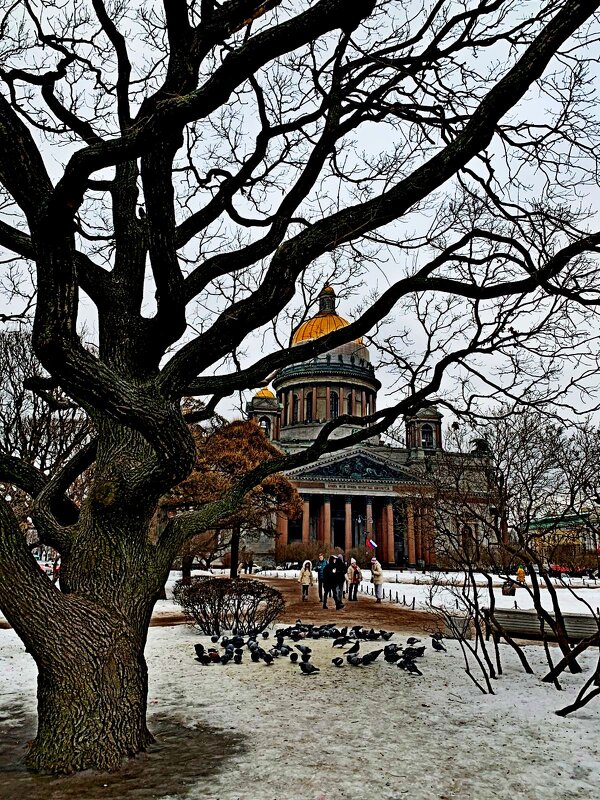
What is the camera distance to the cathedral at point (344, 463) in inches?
2559

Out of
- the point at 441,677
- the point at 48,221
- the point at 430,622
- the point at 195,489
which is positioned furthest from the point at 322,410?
the point at 48,221

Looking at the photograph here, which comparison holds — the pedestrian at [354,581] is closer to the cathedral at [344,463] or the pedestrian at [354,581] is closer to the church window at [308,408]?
the cathedral at [344,463]

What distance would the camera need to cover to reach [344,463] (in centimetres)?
6762

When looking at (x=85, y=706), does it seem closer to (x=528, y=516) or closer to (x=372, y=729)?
(x=372, y=729)

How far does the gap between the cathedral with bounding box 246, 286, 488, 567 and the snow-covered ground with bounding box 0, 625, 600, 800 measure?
49.2 meters

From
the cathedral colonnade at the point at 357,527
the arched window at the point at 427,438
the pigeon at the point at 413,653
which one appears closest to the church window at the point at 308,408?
the cathedral colonnade at the point at 357,527

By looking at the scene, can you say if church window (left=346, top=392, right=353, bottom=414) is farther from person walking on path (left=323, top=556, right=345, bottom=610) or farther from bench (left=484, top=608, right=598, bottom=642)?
bench (left=484, top=608, right=598, bottom=642)

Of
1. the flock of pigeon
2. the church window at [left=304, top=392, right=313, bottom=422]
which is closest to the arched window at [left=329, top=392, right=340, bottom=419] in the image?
the church window at [left=304, top=392, right=313, bottom=422]

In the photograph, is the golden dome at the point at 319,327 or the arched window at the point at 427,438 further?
the arched window at the point at 427,438

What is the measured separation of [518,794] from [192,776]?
2548 millimetres

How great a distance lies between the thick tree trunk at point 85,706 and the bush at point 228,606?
8.82m

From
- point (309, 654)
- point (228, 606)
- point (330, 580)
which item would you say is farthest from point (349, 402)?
point (309, 654)

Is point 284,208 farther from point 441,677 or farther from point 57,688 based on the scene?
point 441,677

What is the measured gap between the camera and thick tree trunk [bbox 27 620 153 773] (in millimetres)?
5262
